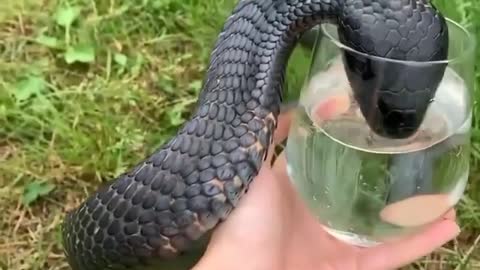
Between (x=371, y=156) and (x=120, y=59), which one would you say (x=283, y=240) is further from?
(x=120, y=59)

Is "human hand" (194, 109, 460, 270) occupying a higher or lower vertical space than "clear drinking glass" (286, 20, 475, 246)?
lower

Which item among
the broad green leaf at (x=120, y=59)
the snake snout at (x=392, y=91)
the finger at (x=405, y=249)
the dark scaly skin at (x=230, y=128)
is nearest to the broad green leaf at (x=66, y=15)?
the broad green leaf at (x=120, y=59)

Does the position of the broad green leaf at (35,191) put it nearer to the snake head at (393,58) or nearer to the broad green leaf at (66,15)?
the broad green leaf at (66,15)

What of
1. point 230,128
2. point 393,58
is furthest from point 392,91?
point 230,128

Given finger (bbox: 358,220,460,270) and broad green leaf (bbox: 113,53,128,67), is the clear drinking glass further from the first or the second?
broad green leaf (bbox: 113,53,128,67)

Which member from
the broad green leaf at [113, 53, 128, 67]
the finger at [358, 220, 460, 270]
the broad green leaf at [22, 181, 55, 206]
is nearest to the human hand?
the finger at [358, 220, 460, 270]
